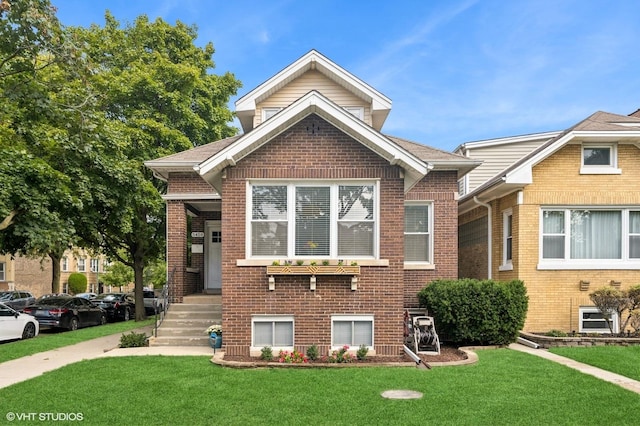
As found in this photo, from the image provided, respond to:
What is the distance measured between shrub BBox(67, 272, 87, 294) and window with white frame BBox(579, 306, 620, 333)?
146ft

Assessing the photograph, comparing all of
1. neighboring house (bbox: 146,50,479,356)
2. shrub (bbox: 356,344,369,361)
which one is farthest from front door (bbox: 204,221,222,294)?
A: shrub (bbox: 356,344,369,361)

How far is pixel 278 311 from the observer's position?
9.74 metres

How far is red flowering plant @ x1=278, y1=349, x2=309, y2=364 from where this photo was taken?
9242 millimetres

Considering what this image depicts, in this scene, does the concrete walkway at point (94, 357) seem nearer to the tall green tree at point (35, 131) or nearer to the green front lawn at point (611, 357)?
the green front lawn at point (611, 357)

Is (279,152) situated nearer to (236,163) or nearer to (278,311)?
(236,163)

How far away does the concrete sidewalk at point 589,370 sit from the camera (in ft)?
25.4

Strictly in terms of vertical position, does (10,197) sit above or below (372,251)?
above

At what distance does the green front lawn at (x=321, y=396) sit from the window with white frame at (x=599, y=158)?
21.0 ft

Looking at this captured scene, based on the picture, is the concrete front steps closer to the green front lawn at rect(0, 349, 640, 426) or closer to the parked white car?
the green front lawn at rect(0, 349, 640, 426)

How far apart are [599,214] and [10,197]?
51.8 ft

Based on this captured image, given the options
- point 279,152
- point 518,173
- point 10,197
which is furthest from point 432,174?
point 10,197

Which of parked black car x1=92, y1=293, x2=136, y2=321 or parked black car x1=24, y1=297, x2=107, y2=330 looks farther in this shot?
parked black car x1=92, y1=293, x2=136, y2=321

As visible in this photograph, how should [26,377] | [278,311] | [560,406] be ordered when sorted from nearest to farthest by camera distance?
[560,406] < [26,377] < [278,311]

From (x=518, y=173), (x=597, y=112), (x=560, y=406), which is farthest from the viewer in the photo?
(x=597, y=112)
